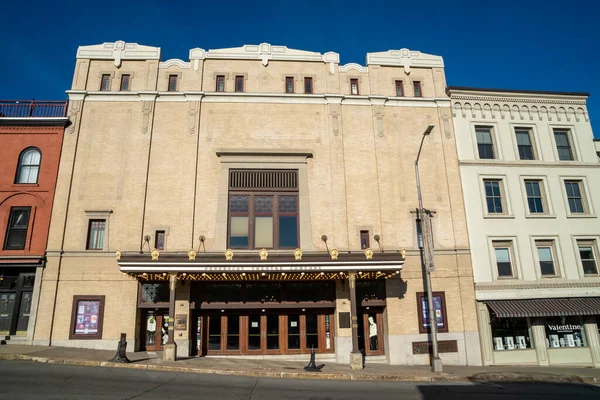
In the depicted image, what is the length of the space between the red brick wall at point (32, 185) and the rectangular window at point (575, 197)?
29.5m

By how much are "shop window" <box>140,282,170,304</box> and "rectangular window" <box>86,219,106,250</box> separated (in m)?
3.27

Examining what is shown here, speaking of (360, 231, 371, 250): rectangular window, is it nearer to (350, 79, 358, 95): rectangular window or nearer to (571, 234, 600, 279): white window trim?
(350, 79, 358, 95): rectangular window

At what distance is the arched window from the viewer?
2167 cm

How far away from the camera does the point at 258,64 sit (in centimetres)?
2470

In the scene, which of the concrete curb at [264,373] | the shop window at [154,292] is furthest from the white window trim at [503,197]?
the shop window at [154,292]

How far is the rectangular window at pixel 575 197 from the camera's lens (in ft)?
76.6

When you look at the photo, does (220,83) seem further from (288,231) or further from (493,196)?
(493,196)

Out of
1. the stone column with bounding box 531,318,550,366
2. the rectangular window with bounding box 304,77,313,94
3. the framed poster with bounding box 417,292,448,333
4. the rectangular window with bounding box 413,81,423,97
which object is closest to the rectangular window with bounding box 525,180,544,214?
the stone column with bounding box 531,318,550,366

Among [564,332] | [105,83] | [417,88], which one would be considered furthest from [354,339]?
[105,83]

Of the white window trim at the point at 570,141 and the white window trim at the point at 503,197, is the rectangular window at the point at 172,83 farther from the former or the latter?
the white window trim at the point at 570,141

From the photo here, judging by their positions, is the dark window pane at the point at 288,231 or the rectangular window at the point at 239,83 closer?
the dark window pane at the point at 288,231

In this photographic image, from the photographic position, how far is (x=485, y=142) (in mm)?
24047

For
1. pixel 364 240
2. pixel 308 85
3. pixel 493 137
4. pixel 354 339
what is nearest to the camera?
pixel 354 339

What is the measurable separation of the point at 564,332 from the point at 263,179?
18329mm
